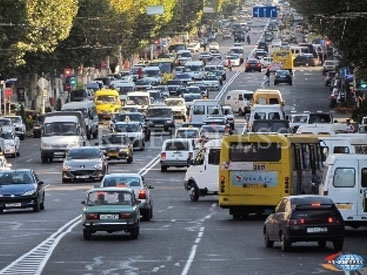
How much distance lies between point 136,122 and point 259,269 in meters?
53.6

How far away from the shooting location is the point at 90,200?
4097 cm

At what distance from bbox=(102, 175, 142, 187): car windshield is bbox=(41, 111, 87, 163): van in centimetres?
2781

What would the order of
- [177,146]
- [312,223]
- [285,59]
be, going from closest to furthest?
[312,223] < [177,146] < [285,59]

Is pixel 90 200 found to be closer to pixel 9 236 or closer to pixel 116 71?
pixel 9 236

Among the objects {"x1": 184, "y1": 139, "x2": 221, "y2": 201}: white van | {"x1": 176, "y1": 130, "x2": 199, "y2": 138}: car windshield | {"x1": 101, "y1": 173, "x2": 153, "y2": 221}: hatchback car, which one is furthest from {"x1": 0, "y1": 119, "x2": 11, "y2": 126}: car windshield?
{"x1": 101, "y1": 173, "x2": 153, "y2": 221}: hatchback car

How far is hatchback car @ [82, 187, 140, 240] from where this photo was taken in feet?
132

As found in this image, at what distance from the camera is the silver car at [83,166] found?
64.0m

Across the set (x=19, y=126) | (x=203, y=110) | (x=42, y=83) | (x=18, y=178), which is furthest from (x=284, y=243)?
(x=42, y=83)

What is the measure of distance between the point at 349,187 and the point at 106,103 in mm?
65372

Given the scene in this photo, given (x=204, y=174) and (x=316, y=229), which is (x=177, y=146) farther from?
(x=316, y=229)

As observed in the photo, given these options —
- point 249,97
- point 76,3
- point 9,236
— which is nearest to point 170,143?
point 9,236

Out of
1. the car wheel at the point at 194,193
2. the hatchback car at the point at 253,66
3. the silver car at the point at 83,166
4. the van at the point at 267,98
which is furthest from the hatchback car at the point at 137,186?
the hatchback car at the point at 253,66

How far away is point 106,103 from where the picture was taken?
106500 mm

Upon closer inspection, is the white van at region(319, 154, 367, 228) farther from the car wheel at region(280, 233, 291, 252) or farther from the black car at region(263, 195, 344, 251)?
the black car at region(263, 195, 344, 251)
